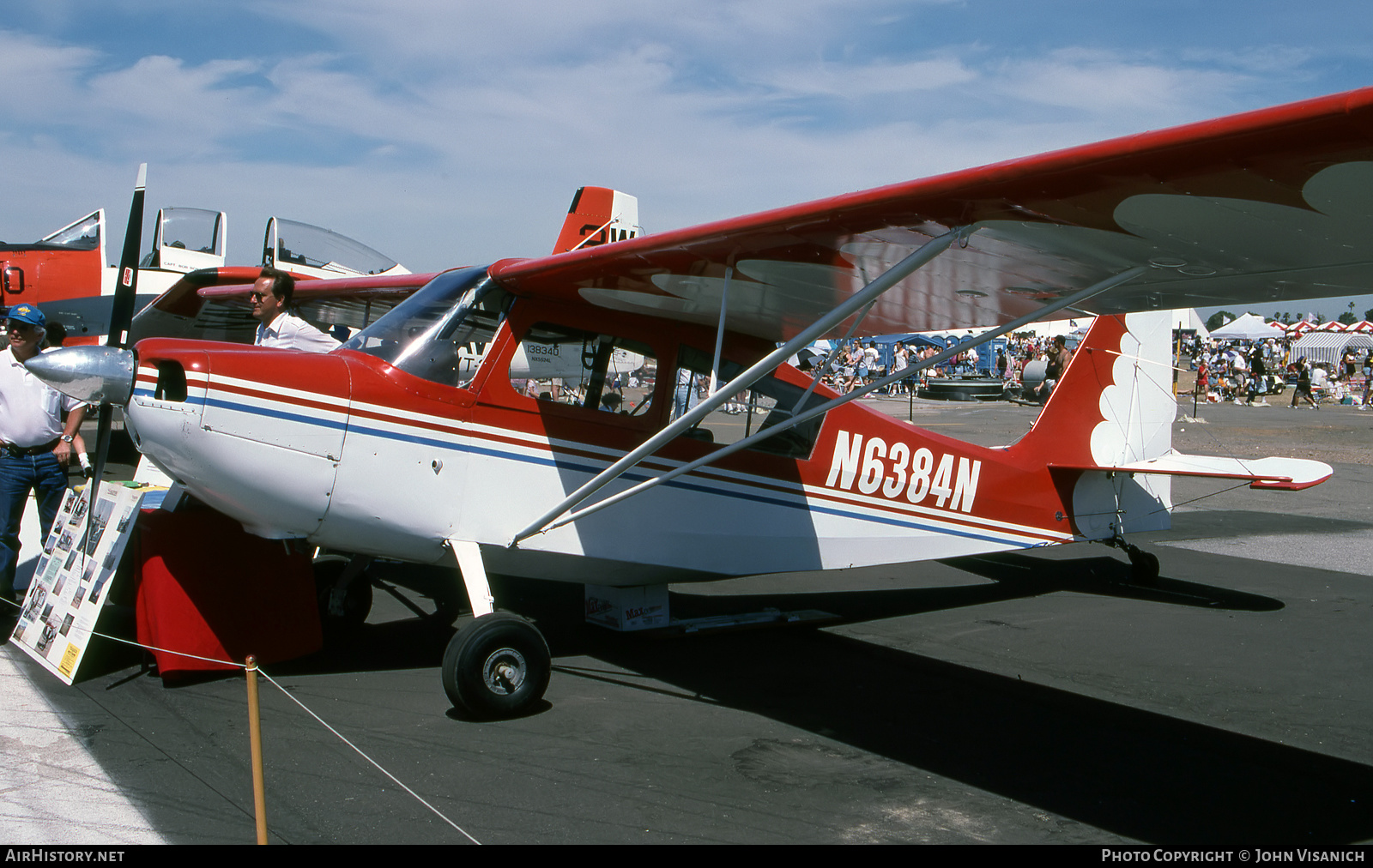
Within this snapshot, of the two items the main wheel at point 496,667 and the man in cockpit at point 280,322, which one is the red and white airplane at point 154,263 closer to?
the man in cockpit at point 280,322

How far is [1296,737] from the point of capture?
438 centimetres

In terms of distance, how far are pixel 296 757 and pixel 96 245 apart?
1187cm

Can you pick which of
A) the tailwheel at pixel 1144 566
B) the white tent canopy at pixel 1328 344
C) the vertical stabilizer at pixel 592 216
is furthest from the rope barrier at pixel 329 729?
the white tent canopy at pixel 1328 344

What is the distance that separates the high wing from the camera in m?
2.91

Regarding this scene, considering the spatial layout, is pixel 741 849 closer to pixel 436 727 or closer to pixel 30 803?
pixel 436 727

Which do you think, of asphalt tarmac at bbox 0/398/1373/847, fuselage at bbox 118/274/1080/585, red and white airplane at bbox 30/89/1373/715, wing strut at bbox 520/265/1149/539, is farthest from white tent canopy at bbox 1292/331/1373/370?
wing strut at bbox 520/265/1149/539

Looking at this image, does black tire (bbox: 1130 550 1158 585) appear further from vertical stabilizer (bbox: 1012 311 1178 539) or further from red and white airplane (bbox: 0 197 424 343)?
red and white airplane (bbox: 0 197 424 343)

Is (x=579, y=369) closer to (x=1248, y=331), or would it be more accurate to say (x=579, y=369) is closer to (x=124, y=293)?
(x=124, y=293)

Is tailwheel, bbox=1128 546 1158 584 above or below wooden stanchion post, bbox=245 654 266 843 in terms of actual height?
above

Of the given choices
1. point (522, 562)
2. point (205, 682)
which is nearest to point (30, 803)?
point (205, 682)

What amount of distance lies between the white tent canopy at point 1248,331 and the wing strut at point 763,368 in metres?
53.8

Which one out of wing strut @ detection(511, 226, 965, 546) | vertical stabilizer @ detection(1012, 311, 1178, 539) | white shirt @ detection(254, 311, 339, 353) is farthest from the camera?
vertical stabilizer @ detection(1012, 311, 1178, 539)

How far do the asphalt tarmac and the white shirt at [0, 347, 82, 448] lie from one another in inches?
49.1

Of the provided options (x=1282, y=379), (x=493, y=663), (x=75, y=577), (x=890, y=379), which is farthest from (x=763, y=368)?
(x=1282, y=379)
